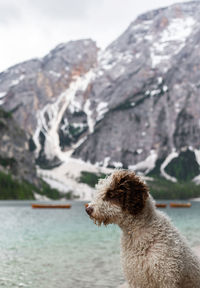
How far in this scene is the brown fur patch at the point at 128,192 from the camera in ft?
22.3

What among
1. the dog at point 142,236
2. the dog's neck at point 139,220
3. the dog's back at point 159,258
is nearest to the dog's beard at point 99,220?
the dog at point 142,236

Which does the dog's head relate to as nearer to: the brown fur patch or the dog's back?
the brown fur patch

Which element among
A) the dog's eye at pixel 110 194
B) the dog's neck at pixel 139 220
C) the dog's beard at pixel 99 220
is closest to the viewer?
the dog's beard at pixel 99 220

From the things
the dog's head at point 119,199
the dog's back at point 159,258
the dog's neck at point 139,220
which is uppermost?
the dog's head at point 119,199

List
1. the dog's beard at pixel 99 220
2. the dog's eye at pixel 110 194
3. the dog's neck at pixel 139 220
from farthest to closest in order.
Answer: the dog's neck at pixel 139 220
the dog's eye at pixel 110 194
the dog's beard at pixel 99 220

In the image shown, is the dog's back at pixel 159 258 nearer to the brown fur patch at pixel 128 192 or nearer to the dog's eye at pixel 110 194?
the brown fur patch at pixel 128 192

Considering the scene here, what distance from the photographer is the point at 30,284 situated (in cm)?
2017

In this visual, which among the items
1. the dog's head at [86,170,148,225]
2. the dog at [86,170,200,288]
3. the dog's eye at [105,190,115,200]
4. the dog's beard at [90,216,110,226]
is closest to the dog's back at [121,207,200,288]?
the dog at [86,170,200,288]

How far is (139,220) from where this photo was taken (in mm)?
7109

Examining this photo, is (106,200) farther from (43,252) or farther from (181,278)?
(43,252)

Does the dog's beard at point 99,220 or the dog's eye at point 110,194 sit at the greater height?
the dog's eye at point 110,194

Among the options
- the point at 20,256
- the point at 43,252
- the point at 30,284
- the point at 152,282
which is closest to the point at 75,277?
the point at 30,284

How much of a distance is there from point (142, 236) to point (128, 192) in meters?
0.91

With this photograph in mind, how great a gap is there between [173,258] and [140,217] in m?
0.88
